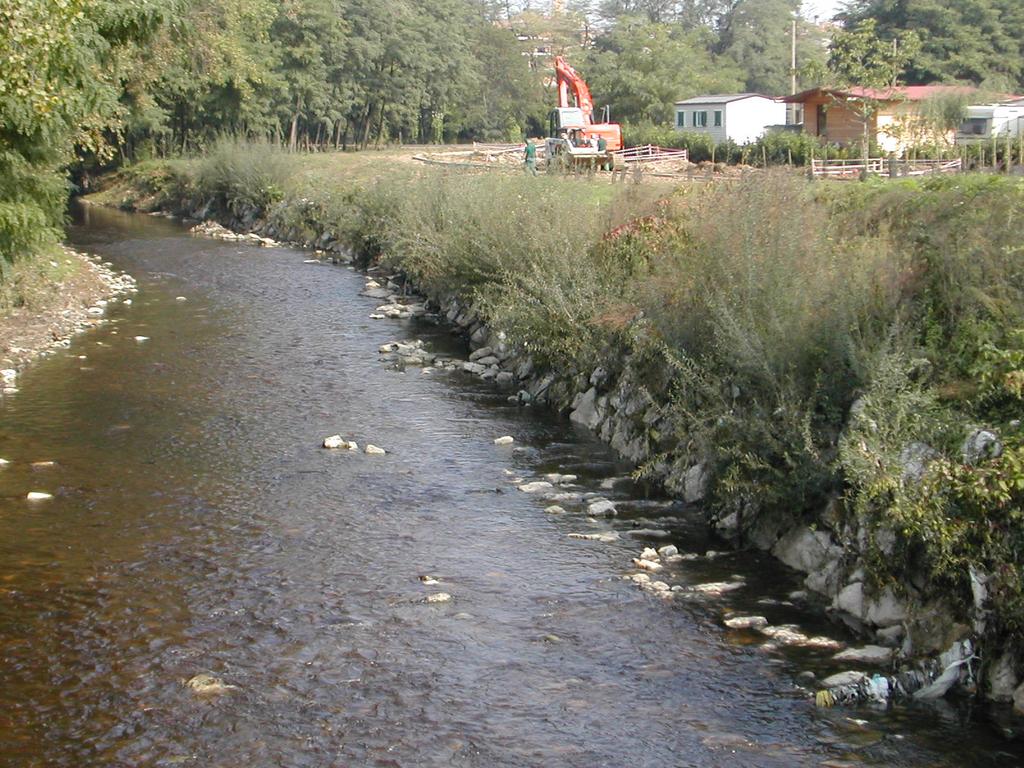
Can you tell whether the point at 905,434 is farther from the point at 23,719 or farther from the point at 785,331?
the point at 23,719

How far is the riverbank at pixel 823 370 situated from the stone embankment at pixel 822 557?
28 millimetres

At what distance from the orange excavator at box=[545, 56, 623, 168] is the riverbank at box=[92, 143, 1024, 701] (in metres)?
22.8

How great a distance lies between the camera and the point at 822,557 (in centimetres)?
1145

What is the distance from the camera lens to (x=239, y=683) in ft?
30.6

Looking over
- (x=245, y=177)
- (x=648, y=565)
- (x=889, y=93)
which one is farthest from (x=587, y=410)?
(x=889, y=93)

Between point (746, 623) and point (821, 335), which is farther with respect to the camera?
point (821, 335)

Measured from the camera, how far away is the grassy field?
9.86 metres

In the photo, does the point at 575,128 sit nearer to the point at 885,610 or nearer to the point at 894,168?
the point at 894,168

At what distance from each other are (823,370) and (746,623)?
3.42m

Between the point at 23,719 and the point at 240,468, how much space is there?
6413mm

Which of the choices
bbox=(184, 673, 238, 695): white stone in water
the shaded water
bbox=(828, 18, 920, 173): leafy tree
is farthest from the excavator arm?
bbox=(184, 673, 238, 695): white stone in water

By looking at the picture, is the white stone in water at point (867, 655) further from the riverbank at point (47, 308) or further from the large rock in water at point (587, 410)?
the riverbank at point (47, 308)

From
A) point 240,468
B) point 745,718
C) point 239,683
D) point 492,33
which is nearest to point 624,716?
point 745,718

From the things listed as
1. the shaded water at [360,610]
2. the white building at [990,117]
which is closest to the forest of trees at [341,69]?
the shaded water at [360,610]
